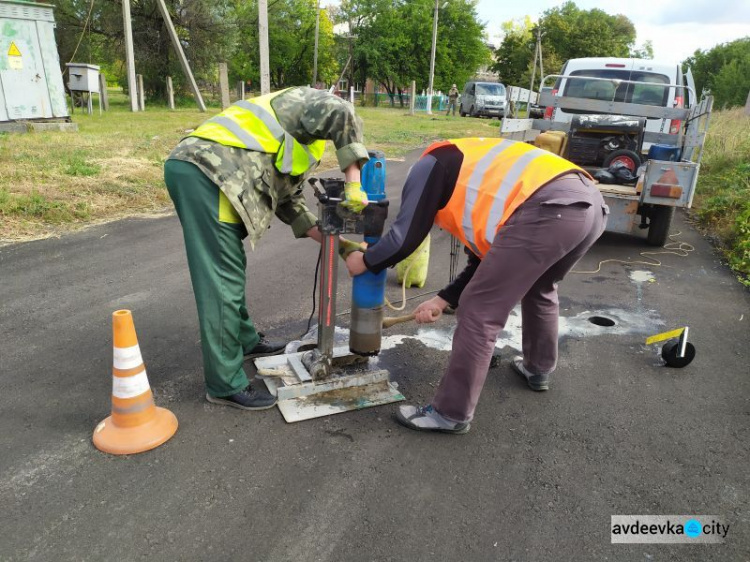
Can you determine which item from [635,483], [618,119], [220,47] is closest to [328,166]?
[618,119]

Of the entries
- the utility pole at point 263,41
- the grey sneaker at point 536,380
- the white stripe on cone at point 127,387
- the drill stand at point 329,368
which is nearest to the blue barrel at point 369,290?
the drill stand at point 329,368

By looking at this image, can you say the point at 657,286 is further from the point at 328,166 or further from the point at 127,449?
the point at 328,166

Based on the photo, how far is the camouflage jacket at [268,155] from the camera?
8.25 feet

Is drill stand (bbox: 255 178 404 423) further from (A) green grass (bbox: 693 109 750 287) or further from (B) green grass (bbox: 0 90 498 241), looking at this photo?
(A) green grass (bbox: 693 109 750 287)

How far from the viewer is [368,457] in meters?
2.53

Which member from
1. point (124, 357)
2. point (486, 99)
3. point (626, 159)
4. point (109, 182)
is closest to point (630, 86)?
point (626, 159)

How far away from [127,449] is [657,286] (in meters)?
4.82

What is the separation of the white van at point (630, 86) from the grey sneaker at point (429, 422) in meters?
6.75

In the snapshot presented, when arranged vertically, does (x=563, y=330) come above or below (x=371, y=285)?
below

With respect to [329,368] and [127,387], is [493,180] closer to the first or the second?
[329,368]

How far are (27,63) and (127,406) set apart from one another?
1101 cm

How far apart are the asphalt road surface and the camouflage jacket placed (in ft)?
3.69

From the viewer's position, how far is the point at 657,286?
5.21 metres

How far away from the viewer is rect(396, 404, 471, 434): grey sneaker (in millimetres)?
2721
